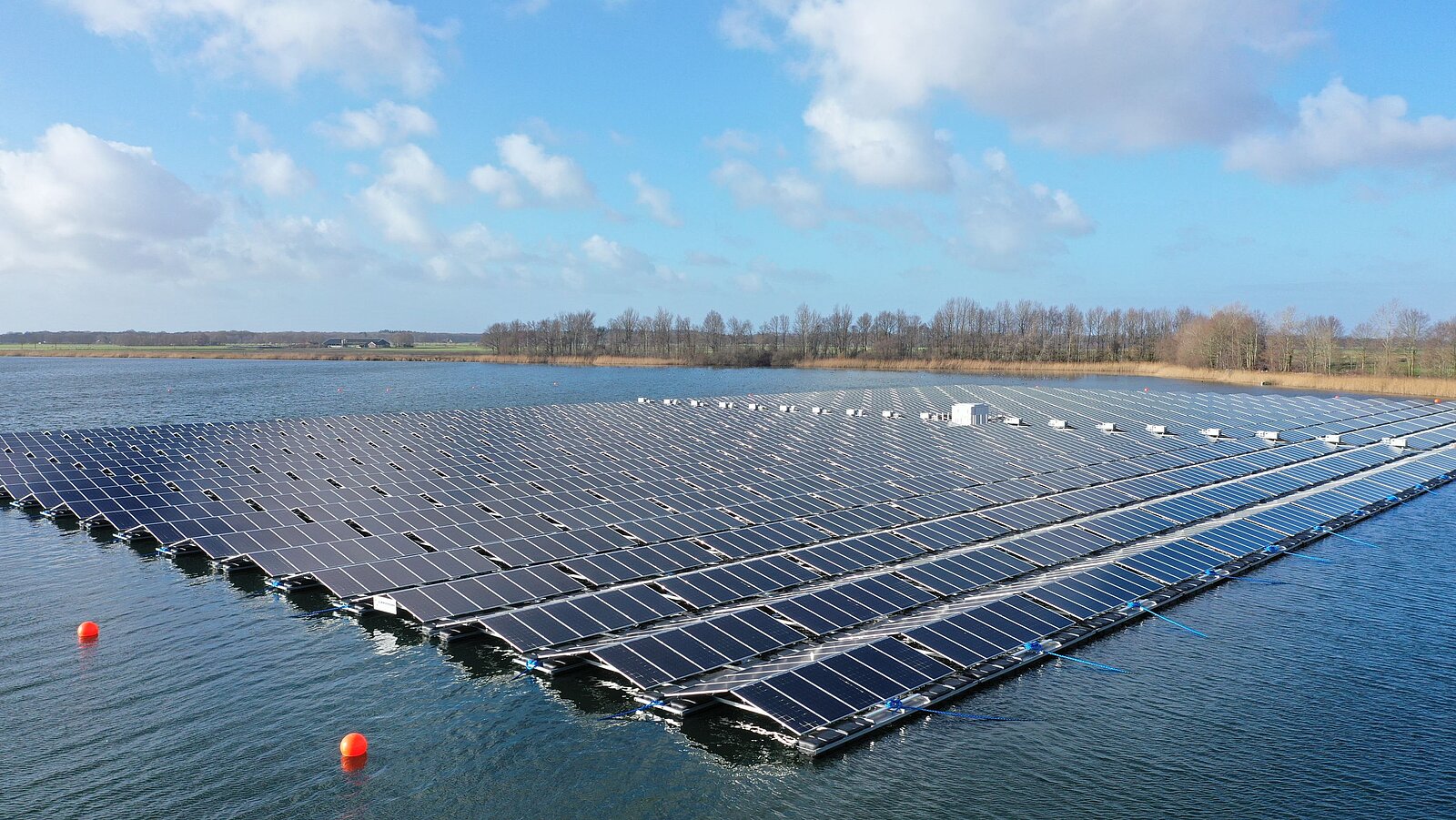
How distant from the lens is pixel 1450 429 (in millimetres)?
83500

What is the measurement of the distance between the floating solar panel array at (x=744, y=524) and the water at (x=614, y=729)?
1.49 m

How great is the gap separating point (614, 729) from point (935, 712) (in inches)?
Result: 341

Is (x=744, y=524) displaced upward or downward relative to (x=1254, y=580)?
upward

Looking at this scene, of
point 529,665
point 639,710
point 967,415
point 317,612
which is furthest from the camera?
point 967,415

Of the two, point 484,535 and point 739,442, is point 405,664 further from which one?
point 739,442

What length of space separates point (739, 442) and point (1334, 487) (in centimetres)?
3961

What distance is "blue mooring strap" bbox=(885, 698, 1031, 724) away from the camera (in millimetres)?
21953

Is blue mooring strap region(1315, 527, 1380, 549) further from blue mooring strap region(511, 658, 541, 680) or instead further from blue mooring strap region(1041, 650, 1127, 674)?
blue mooring strap region(511, 658, 541, 680)

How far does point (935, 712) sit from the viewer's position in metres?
22.4


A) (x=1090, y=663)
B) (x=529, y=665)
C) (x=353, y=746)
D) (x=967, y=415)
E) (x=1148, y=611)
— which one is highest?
(x=967, y=415)

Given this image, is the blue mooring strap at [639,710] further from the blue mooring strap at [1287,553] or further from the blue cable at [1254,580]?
the blue mooring strap at [1287,553]

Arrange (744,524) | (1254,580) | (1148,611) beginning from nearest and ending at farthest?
1. (1148,611)
2. (1254,580)
3. (744,524)

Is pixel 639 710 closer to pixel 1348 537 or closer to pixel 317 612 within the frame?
pixel 317 612

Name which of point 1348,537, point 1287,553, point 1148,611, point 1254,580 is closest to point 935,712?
point 1148,611
